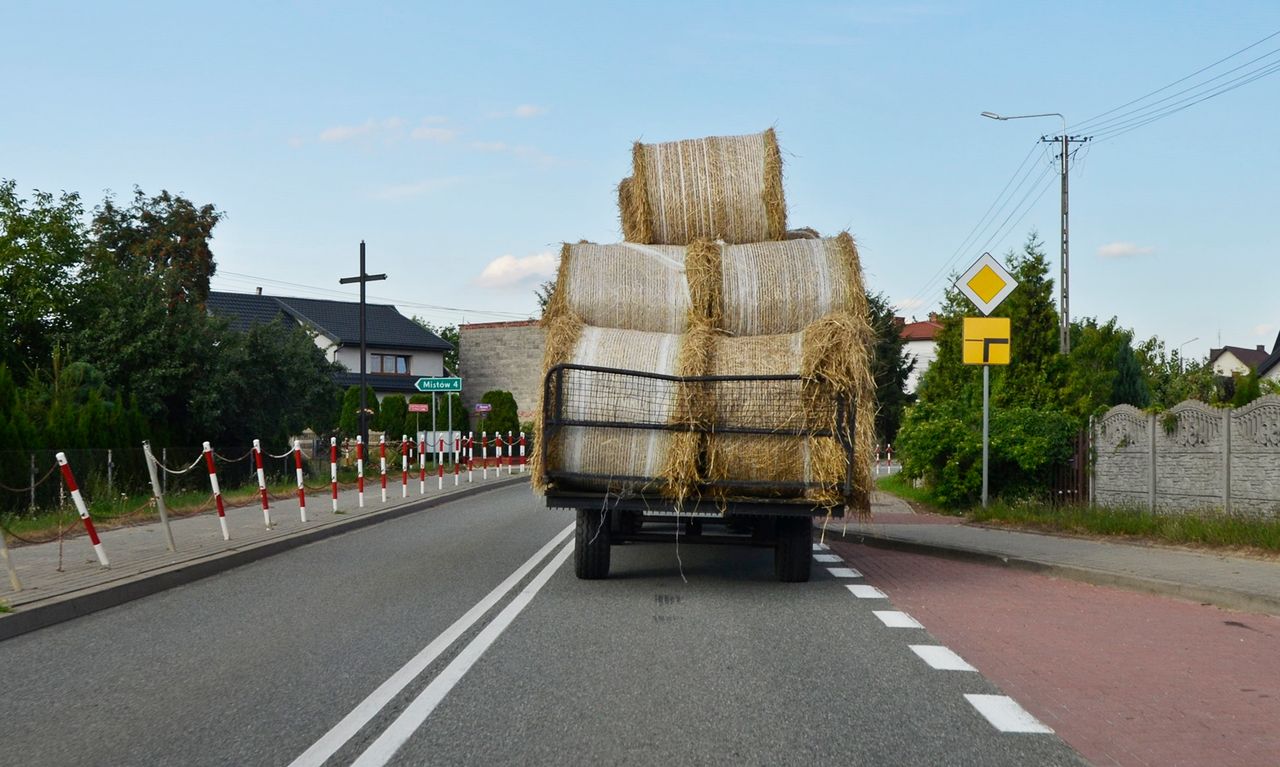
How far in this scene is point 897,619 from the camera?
8602 millimetres

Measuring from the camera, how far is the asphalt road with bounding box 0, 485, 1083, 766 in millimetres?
5113

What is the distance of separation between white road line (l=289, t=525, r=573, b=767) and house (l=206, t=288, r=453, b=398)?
63.9 m

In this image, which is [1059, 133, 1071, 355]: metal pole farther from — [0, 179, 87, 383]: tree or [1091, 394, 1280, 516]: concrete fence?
[0, 179, 87, 383]: tree

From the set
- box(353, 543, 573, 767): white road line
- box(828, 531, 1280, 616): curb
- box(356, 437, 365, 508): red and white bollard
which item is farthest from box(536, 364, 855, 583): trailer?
box(356, 437, 365, 508): red and white bollard

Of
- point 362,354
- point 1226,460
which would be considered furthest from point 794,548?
point 362,354

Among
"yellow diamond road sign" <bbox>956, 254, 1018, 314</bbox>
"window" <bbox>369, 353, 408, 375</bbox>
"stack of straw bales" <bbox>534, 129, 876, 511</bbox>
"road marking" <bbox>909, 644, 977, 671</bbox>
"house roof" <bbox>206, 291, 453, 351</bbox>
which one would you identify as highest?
"house roof" <bbox>206, 291, 453, 351</bbox>

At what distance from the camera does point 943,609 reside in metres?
9.16

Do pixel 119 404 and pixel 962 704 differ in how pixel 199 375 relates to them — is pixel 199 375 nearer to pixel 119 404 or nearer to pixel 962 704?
pixel 119 404

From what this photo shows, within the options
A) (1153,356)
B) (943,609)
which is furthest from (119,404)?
(1153,356)

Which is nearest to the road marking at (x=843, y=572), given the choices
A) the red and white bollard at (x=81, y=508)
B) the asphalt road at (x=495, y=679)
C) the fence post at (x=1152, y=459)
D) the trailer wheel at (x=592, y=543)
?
the asphalt road at (x=495, y=679)

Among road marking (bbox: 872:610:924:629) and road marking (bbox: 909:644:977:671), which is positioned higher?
road marking (bbox: 909:644:977:671)

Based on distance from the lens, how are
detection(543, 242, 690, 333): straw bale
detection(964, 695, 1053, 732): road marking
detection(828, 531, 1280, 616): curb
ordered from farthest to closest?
1. detection(543, 242, 690, 333): straw bale
2. detection(828, 531, 1280, 616): curb
3. detection(964, 695, 1053, 732): road marking

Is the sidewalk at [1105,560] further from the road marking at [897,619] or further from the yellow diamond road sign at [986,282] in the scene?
the yellow diamond road sign at [986,282]

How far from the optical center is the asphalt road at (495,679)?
5113 mm
